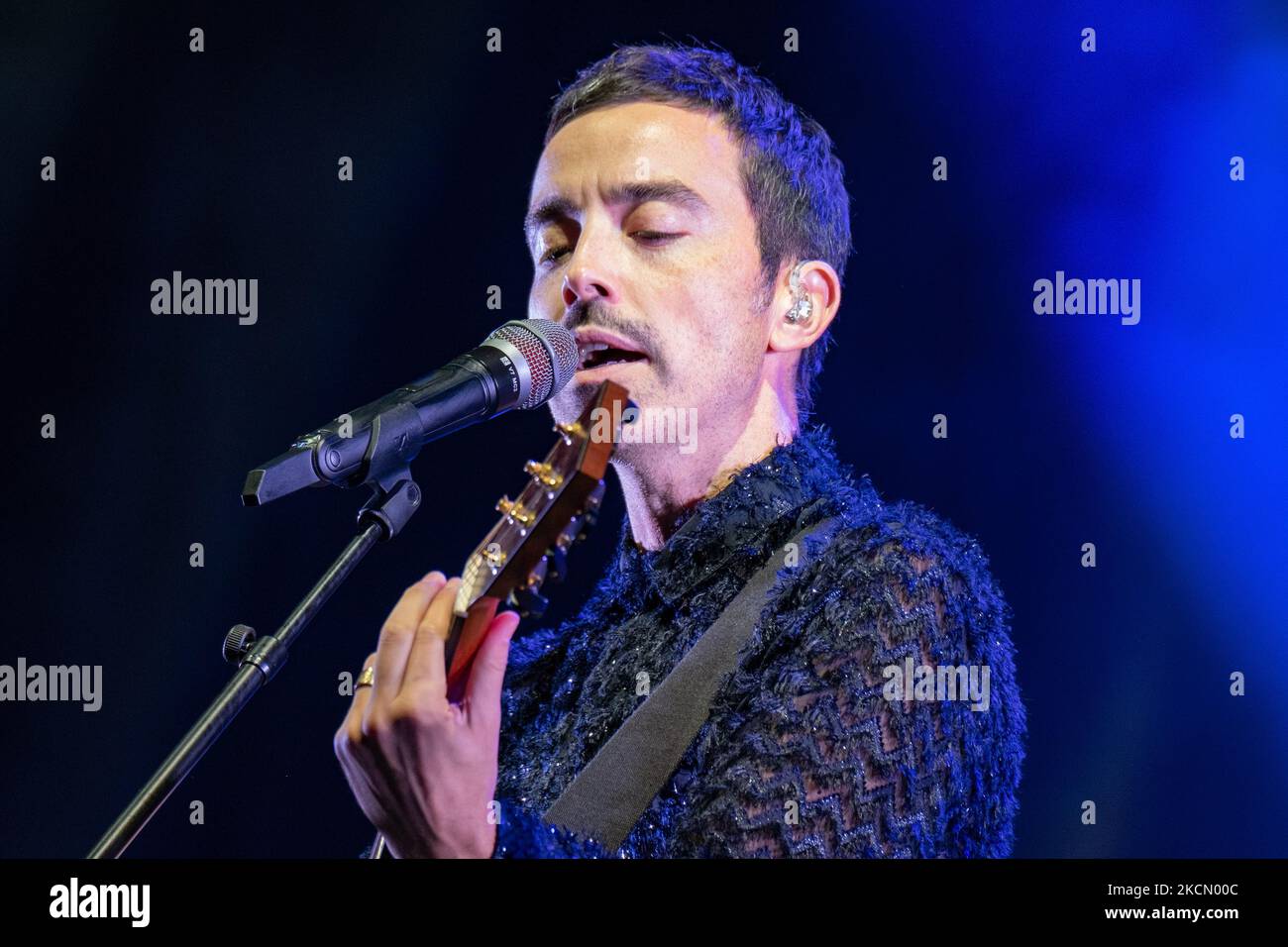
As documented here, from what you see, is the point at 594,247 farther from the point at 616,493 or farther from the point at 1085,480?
the point at 1085,480

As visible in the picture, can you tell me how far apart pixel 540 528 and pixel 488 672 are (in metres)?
0.19

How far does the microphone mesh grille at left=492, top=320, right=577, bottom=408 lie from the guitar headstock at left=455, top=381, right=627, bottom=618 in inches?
6.5

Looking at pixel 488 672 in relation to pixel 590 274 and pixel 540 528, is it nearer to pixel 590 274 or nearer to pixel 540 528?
pixel 540 528

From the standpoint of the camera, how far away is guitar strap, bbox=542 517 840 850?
1994 mm

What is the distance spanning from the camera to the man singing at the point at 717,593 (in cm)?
173

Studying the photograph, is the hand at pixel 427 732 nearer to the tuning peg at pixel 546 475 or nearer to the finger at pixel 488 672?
the finger at pixel 488 672

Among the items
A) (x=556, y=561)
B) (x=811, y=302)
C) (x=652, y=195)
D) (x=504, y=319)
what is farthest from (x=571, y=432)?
(x=504, y=319)

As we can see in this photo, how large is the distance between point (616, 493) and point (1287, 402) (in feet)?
4.34

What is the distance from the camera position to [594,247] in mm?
2369

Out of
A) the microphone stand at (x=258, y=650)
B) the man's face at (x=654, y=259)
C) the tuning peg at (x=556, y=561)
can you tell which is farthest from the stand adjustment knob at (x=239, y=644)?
the man's face at (x=654, y=259)

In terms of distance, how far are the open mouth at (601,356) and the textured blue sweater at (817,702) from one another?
282 mm

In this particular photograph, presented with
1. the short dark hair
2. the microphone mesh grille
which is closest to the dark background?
the short dark hair

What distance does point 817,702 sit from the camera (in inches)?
73.2
